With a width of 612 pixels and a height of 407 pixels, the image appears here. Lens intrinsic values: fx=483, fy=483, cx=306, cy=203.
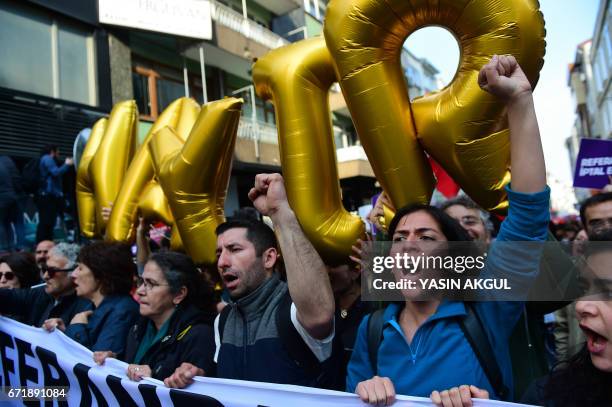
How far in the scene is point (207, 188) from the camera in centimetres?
275

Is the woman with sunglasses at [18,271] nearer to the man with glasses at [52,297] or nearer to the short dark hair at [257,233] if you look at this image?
the man with glasses at [52,297]

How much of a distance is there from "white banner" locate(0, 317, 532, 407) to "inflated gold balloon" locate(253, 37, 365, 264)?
2.29 ft

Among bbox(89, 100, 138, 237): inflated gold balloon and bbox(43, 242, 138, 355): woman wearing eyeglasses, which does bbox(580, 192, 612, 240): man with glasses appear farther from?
bbox(89, 100, 138, 237): inflated gold balloon

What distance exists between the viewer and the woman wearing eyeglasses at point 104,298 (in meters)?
2.46

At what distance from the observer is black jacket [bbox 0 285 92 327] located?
115 inches

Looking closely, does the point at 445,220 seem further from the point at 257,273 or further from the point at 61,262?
the point at 61,262

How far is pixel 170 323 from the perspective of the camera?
87.8 inches

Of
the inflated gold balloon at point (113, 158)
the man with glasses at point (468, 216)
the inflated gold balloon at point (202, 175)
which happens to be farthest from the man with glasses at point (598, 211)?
the inflated gold balloon at point (113, 158)

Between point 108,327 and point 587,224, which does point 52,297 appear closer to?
point 108,327

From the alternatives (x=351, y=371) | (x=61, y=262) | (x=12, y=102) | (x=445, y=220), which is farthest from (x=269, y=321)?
→ (x=12, y=102)

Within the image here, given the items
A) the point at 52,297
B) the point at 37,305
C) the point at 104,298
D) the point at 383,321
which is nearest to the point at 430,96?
the point at 383,321

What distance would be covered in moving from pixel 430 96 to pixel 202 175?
1.33m

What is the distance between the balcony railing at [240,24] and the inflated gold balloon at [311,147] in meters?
8.96

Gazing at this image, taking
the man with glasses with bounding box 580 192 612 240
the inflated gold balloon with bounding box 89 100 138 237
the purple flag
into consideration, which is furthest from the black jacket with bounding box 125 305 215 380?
the purple flag
